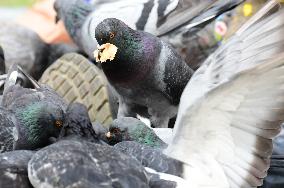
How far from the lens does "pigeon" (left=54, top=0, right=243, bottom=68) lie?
2957mm

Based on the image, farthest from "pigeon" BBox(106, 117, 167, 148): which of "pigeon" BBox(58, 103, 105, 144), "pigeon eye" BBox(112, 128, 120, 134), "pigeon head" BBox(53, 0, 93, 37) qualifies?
"pigeon head" BBox(53, 0, 93, 37)

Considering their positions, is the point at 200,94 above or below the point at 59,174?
above

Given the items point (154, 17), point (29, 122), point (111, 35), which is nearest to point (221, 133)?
point (29, 122)

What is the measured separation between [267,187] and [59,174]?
2.42ft

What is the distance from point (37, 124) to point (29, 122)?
0.03m

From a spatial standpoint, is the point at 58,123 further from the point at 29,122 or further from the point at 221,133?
the point at 221,133

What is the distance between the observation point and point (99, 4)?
11.3 feet

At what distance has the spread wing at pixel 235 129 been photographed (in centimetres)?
164

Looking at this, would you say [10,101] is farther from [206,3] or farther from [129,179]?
[206,3]

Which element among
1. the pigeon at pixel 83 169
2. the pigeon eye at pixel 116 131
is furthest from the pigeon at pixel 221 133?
the pigeon eye at pixel 116 131

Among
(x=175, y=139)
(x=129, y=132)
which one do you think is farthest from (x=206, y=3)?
(x=175, y=139)

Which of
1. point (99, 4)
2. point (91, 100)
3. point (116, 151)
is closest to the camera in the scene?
point (116, 151)

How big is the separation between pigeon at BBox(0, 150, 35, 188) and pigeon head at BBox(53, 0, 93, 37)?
180cm

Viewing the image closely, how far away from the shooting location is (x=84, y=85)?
292 cm
